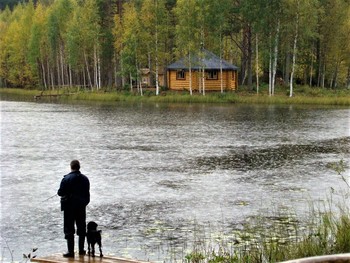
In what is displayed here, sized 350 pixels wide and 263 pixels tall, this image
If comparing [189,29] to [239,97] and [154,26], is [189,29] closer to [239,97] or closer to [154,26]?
[154,26]

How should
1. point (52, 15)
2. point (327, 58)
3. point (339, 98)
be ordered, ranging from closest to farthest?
point (339, 98), point (327, 58), point (52, 15)

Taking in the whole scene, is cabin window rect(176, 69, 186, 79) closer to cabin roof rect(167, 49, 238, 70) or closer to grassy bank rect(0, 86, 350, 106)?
cabin roof rect(167, 49, 238, 70)

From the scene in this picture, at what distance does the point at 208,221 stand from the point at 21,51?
9302cm

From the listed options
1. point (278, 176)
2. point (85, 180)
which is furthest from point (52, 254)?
point (278, 176)

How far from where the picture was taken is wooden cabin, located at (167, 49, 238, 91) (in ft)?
232

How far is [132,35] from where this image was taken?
70.2m

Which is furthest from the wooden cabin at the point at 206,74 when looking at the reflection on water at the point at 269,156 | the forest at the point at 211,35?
the reflection on water at the point at 269,156

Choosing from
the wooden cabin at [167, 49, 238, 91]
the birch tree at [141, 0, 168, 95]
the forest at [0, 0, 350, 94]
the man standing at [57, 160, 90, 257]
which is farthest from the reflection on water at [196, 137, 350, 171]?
the birch tree at [141, 0, 168, 95]

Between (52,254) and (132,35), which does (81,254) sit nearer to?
(52,254)

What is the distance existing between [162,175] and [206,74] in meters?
51.4

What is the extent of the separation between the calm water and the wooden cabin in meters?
28.4

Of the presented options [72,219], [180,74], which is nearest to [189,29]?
[180,74]

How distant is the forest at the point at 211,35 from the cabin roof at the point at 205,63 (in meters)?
1.28

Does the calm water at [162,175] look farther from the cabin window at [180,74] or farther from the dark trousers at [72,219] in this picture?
the cabin window at [180,74]
